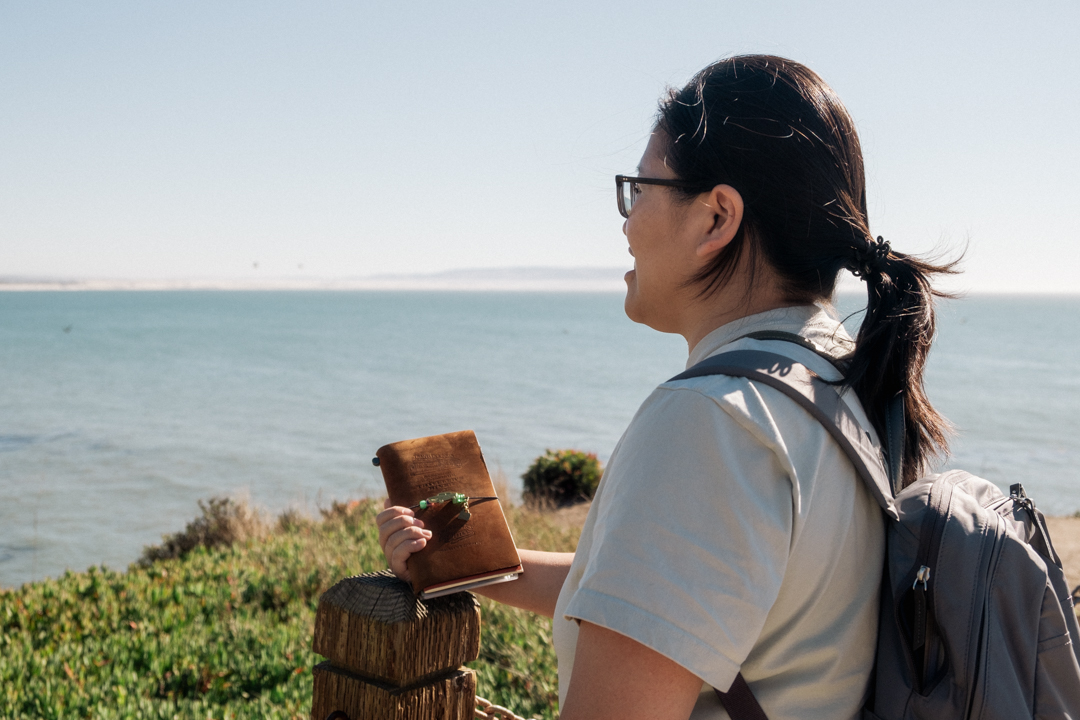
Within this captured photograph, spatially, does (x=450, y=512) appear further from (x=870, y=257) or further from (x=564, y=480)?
(x=564, y=480)

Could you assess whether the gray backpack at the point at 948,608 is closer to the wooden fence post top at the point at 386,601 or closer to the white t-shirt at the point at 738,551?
the white t-shirt at the point at 738,551

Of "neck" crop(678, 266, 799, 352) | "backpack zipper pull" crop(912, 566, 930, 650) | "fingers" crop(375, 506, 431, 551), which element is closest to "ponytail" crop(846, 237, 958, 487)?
"neck" crop(678, 266, 799, 352)

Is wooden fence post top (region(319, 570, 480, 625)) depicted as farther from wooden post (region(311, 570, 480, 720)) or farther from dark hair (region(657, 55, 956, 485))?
dark hair (region(657, 55, 956, 485))

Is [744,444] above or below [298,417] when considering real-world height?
above

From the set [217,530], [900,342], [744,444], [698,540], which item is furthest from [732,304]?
[217,530]

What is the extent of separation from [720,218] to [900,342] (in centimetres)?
34

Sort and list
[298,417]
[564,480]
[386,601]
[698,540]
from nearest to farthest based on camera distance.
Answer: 1. [698,540]
2. [386,601]
3. [564,480]
4. [298,417]

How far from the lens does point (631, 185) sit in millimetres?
1414

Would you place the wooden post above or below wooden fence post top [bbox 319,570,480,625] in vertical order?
below

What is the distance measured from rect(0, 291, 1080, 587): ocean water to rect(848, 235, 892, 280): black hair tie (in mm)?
227

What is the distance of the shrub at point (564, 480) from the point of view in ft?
38.7

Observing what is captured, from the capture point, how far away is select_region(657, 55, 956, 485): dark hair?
49.2 inches

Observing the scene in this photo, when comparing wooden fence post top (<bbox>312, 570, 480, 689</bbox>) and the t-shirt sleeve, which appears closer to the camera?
the t-shirt sleeve

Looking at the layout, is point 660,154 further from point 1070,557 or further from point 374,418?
point 374,418
